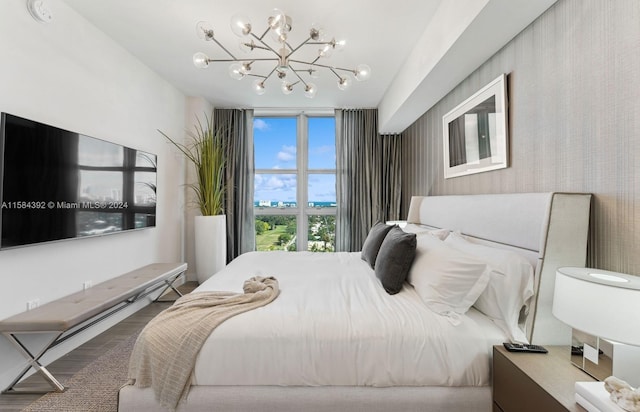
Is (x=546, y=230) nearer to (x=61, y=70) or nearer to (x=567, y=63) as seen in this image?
(x=567, y=63)

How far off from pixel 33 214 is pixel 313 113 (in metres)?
3.64

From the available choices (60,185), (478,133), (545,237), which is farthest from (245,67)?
(545,237)

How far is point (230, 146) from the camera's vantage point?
4.46m

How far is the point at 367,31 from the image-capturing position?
2479 millimetres

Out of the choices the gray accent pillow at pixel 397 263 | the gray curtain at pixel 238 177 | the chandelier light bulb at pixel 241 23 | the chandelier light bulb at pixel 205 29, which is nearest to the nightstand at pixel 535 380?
the gray accent pillow at pixel 397 263

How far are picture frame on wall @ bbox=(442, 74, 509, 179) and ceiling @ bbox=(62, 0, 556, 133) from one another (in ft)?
0.87

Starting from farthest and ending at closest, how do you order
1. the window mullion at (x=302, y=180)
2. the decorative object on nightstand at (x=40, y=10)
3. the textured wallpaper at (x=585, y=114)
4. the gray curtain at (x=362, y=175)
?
the window mullion at (x=302, y=180), the gray curtain at (x=362, y=175), the decorative object on nightstand at (x=40, y=10), the textured wallpaper at (x=585, y=114)

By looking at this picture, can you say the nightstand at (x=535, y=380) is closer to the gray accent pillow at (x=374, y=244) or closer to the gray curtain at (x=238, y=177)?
the gray accent pillow at (x=374, y=244)

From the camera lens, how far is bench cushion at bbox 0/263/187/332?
1.67m

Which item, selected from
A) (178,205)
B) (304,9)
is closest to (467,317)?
(304,9)

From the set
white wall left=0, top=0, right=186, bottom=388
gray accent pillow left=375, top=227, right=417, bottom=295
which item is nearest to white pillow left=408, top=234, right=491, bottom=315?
gray accent pillow left=375, top=227, right=417, bottom=295

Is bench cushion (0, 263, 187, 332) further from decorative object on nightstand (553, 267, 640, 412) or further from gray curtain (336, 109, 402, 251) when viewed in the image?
gray curtain (336, 109, 402, 251)

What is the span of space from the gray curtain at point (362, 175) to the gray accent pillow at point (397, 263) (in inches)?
100

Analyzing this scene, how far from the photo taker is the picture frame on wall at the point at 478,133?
1898 mm
